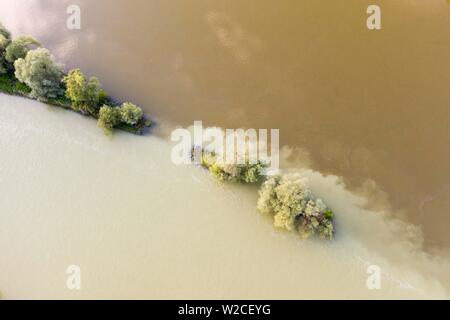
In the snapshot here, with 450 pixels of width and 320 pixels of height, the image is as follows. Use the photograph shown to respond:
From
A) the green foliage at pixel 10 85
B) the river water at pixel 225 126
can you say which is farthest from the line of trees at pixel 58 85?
the river water at pixel 225 126

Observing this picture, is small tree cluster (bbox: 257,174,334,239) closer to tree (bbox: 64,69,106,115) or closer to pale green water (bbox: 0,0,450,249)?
pale green water (bbox: 0,0,450,249)

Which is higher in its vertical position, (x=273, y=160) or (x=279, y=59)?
(x=279, y=59)

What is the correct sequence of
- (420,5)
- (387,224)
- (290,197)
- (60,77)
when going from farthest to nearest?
(420,5) < (60,77) < (387,224) < (290,197)

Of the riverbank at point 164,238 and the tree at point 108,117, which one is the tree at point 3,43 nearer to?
the riverbank at point 164,238

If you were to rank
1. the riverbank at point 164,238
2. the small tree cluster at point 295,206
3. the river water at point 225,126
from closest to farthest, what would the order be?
the small tree cluster at point 295,206 → the riverbank at point 164,238 → the river water at point 225,126

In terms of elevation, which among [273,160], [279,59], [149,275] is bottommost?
[149,275]

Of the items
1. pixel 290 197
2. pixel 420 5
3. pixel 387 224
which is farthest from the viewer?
pixel 420 5
